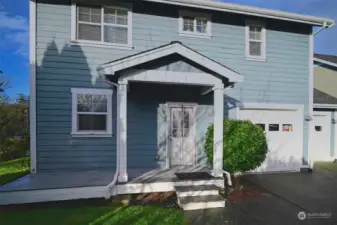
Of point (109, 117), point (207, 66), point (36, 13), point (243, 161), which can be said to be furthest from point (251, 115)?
point (36, 13)

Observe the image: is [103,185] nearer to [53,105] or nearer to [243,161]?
[53,105]

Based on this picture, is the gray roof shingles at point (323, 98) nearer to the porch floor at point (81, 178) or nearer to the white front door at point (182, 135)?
the white front door at point (182, 135)

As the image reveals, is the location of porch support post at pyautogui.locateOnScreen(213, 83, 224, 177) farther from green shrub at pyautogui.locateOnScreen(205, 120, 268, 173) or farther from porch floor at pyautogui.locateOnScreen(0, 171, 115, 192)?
porch floor at pyautogui.locateOnScreen(0, 171, 115, 192)

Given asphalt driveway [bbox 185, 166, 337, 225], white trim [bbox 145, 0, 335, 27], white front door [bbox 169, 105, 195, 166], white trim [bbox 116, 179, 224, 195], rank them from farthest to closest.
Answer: white front door [bbox 169, 105, 195, 166]
white trim [bbox 145, 0, 335, 27]
white trim [bbox 116, 179, 224, 195]
asphalt driveway [bbox 185, 166, 337, 225]

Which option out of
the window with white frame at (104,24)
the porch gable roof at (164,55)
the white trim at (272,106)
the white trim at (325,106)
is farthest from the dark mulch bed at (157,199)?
the white trim at (325,106)

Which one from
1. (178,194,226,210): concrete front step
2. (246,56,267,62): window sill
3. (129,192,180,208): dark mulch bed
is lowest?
(129,192,180,208): dark mulch bed

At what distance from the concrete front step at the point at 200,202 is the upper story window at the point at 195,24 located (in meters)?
5.23

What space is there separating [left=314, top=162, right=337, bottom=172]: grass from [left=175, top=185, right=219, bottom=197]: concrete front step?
6.03 m

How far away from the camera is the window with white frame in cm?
662

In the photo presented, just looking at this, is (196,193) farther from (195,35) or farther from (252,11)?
(252,11)

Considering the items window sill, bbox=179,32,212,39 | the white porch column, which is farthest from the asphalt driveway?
window sill, bbox=179,32,212,39

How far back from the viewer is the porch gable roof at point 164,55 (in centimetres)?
498

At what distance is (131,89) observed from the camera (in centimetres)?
689

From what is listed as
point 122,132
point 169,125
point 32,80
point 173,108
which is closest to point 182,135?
point 169,125
